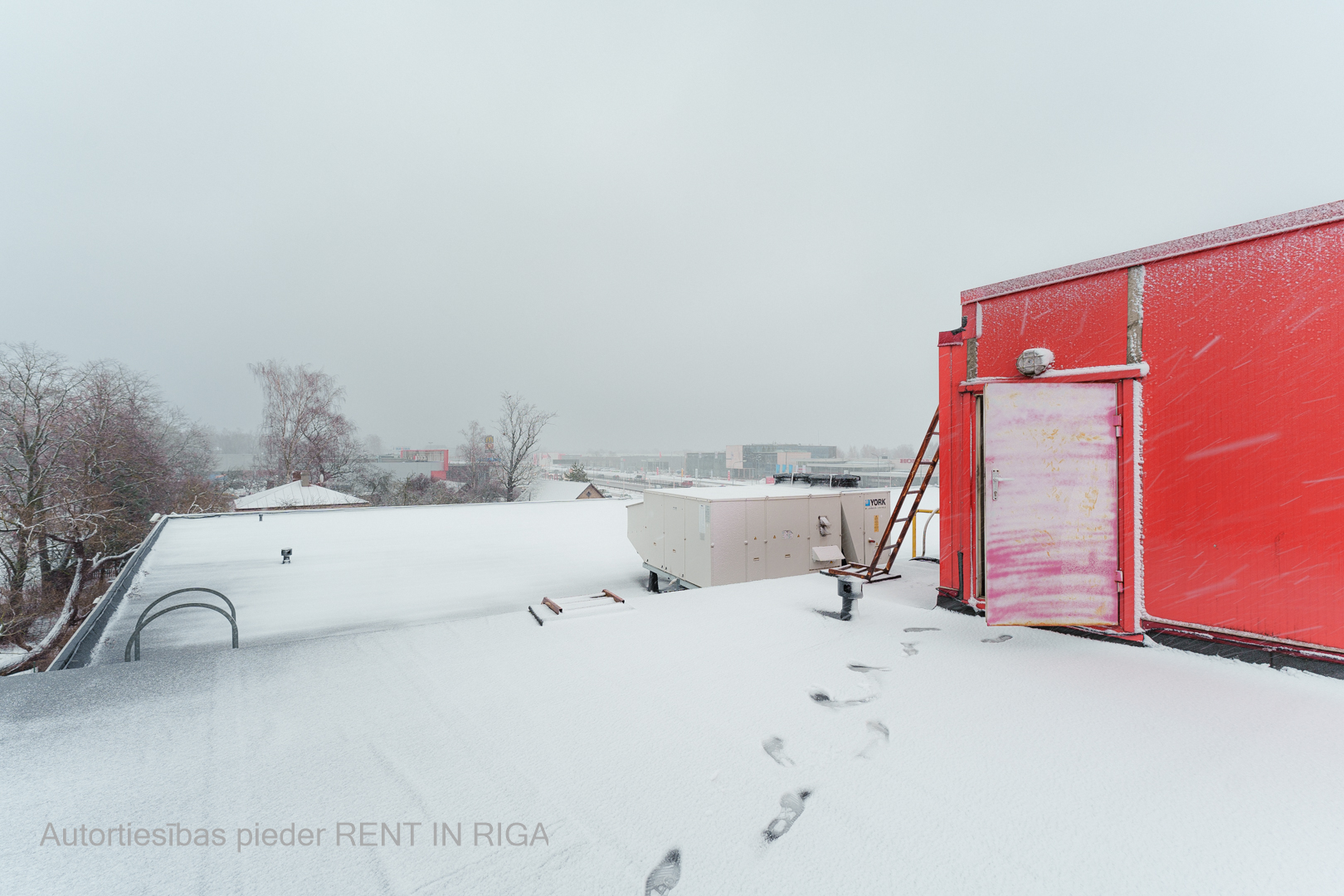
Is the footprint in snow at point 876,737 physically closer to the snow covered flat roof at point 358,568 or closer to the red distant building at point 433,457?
the snow covered flat roof at point 358,568

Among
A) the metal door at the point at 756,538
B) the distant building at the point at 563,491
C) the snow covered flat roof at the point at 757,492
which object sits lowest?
the distant building at the point at 563,491

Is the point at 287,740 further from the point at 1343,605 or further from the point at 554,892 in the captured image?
the point at 1343,605

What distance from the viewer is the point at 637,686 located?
3051 mm

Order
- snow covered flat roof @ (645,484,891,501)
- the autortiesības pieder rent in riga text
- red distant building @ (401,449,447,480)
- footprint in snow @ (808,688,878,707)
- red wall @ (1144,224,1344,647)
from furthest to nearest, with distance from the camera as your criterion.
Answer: red distant building @ (401,449,447,480)
snow covered flat roof @ (645,484,891,501)
red wall @ (1144,224,1344,647)
footprint in snow @ (808,688,878,707)
the autortiesības pieder rent in riga text

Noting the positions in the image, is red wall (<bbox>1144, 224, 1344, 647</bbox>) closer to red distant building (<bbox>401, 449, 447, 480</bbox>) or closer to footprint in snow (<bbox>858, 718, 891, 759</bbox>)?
footprint in snow (<bbox>858, 718, 891, 759</bbox>)

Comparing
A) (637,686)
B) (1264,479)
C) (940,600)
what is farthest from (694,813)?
(1264,479)

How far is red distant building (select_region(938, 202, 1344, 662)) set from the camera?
301cm

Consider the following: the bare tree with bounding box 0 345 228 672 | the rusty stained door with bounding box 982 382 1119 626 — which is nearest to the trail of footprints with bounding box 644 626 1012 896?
A: the rusty stained door with bounding box 982 382 1119 626

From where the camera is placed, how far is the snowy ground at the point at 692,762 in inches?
66.4

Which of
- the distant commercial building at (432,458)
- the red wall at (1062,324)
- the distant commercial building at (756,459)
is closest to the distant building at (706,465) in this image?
the distant commercial building at (756,459)

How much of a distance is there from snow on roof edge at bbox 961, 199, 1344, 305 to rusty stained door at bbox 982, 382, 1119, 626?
864 millimetres

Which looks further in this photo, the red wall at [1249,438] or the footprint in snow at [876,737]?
the red wall at [1249,438]

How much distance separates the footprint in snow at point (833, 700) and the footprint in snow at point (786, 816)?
83 centimetres

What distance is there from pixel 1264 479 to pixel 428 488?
1444 inches
